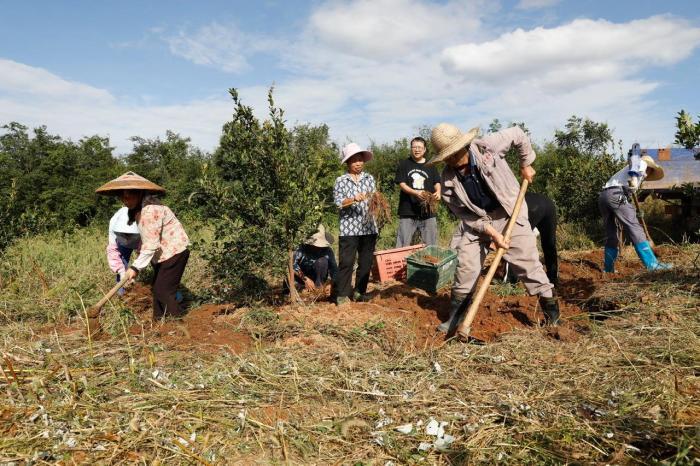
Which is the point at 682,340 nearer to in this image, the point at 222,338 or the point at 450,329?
the point at 450,329

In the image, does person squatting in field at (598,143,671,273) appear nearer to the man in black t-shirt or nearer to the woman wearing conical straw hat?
the man in black t-shirt

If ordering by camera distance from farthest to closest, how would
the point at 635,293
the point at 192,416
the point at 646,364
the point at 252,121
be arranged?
1. the point at 252,121
2. the point at 635,293
3. the point at 646,364
4. the point at 192,416

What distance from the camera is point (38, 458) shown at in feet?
7.00

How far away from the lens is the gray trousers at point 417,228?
19.4 feet

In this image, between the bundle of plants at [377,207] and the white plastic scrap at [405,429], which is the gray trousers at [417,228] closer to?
the bundle of plants at [377,207]

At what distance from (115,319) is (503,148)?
140 inches

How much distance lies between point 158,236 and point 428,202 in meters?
2.99

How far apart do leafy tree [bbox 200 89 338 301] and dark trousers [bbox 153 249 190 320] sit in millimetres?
307

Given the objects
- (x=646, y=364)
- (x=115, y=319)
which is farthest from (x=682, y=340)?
(x=115, y=319)

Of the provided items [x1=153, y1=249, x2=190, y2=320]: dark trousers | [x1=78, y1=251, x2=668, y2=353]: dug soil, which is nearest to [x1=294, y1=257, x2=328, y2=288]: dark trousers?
[x1=78, y1=251, x2=668, y2=353]: dug soil

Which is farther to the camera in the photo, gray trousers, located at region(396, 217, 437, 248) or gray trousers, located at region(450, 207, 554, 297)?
gray trousers, located at region(396, 217, 437, 248)

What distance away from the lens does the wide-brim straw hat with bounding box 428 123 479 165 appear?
353 centimetres

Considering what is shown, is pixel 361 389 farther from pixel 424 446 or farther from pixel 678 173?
pixel 678 173

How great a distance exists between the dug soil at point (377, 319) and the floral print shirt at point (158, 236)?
59 centimetres
